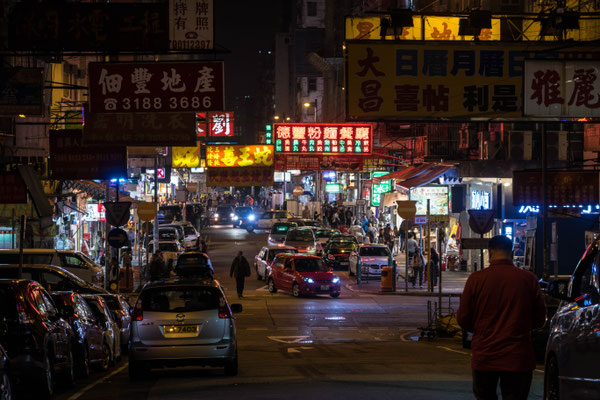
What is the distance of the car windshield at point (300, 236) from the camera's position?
48250 millimetres

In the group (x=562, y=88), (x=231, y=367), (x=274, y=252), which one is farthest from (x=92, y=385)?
(x=274, y=252)

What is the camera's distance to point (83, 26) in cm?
1980

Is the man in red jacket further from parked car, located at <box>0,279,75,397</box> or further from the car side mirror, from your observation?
parked car, located at <box>0,279,75,397</box>

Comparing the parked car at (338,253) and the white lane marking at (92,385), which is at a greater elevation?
the white lane marking at (92,385)

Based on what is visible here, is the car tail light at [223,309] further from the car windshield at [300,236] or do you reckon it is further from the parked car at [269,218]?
the parked car at [269,218]

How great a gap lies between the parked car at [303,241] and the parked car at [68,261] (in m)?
16.4

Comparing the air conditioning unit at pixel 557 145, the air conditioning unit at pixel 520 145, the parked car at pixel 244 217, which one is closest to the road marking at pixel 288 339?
the air conditioning unit at pixel 520 145

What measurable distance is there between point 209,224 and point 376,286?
52730 millimetres

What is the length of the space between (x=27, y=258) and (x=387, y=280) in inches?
556

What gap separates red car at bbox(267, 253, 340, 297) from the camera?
1326 inches

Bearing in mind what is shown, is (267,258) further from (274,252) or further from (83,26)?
(83,26)

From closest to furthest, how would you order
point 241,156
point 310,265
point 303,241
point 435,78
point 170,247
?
point 435,78, point 310,265, point 170,247, point 303,241, point 241,156

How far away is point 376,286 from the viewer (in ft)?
127

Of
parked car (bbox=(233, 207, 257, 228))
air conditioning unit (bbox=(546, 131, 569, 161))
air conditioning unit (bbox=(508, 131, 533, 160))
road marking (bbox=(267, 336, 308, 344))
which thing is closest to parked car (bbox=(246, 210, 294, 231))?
parked car (bbox=(233, 207, 257, 228))
